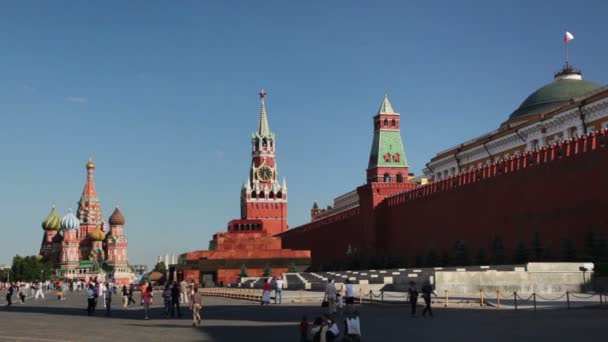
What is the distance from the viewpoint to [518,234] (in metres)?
30.6

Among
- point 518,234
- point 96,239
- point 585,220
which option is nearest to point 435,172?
point 518,234

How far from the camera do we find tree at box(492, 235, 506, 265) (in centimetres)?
2959

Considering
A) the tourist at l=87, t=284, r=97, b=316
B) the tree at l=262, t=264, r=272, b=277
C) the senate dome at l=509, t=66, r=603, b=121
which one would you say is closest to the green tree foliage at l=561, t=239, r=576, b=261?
the tourist at l=87, t=284, r=97, b=316

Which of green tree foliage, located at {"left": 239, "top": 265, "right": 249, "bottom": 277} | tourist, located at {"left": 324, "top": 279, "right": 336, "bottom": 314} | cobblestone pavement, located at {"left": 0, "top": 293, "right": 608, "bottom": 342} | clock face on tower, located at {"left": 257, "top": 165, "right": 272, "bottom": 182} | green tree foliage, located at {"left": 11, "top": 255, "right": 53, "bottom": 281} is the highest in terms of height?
clock face on tower, located at {"left": 257, "top": 165, "right": 272, "bottom": 182}

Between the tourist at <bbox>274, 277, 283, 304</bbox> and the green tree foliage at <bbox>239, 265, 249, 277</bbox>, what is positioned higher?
the green tree foliage at <bbox>239, 265, 249, 277</bbox>

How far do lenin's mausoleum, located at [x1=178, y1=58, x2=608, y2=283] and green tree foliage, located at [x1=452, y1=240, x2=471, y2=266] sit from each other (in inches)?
12.9

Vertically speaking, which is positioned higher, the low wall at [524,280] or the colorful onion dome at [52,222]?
the colorful onion dome at [52,222]

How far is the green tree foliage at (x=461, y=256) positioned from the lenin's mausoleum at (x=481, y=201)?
12.9 inches

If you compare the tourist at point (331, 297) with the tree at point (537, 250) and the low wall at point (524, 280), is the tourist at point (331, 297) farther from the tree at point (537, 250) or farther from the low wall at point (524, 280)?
the tree at point (537, 250)

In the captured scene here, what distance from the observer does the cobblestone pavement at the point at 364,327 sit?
13.2m

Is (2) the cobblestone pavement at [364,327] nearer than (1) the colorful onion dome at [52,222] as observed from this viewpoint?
Yes

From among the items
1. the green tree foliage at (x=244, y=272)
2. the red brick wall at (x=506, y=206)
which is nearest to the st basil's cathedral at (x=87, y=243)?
the green tree foliage at (x=244, y=272)

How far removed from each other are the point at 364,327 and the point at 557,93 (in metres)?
33.8

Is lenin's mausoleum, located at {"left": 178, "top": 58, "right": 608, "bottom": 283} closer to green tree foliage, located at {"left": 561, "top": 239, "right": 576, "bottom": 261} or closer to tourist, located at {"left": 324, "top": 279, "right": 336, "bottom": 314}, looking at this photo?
green tree foliage, located at {"left": 561, "top": 239, "right": 576, "bottom": 261}
